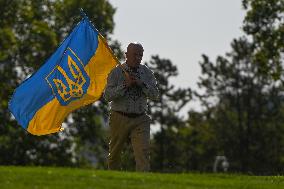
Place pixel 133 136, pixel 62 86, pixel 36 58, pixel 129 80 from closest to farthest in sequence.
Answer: pixel 129 80, pixel 133 136, pixel 62 86, pixel 36 58

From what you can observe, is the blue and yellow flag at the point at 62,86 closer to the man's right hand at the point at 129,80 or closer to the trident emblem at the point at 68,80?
the trident emblem at the point at 68,80

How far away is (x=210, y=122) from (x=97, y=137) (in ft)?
77.1

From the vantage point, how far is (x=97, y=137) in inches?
2063

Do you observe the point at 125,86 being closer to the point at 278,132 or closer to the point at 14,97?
the point at 14,97

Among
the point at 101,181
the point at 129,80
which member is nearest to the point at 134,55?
the point at 129,80

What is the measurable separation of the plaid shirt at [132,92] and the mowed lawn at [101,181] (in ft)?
7.19

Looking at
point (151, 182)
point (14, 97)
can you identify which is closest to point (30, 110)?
point (14, 97)

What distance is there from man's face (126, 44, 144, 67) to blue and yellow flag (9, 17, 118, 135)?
228 centimetres

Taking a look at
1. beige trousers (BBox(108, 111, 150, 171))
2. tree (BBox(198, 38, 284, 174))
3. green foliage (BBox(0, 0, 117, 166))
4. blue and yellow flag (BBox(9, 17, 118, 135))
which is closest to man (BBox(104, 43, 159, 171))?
beige trousers (BBox(108, 111, 150, 171))

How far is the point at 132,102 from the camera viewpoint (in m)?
13.7

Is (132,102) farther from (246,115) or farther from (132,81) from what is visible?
(246,115)

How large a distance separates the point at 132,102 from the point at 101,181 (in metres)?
3.51

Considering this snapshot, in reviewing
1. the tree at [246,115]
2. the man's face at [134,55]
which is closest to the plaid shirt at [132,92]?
the man's face at [134,55]

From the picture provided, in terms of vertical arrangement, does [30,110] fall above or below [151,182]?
above
